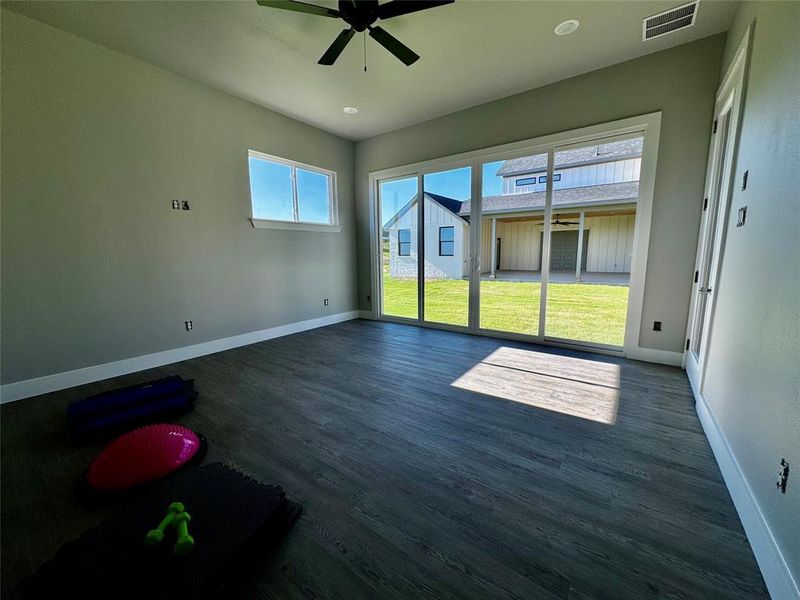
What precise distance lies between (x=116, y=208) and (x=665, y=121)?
18.2 ft

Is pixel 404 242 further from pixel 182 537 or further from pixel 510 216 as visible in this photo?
pixel 182 537

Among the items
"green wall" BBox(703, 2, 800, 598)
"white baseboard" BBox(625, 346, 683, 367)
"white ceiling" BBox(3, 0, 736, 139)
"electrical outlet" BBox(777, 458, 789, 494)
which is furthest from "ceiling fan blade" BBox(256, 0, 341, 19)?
"white baseboard" BBox(625, 346, 683, 367)

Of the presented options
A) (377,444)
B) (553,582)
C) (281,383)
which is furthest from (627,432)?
(281,383)

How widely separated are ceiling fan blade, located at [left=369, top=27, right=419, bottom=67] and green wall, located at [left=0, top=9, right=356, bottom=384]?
2.41 m

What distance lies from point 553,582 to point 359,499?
86 cm

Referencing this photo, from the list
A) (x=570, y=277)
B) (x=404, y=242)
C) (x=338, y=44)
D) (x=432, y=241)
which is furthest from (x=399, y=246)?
(x=570, y=277)

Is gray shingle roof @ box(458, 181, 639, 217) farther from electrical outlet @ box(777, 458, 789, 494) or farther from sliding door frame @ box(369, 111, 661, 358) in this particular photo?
electrical outlet @ box(777, 458, 789, 494)

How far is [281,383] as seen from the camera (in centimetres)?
284

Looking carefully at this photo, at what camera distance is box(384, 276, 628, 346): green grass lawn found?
13.9 feet

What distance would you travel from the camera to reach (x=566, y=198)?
542 centimetres

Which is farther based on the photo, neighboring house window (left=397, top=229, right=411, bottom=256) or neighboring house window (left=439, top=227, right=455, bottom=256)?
neighboring house window (left=397, top=229, right=411, bottom=256)

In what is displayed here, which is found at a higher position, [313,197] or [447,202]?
[313,197]

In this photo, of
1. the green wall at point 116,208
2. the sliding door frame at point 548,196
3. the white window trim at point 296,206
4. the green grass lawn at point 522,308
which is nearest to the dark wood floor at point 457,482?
the green wall at point 116,208

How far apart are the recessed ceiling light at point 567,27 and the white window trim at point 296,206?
348 centimetres
